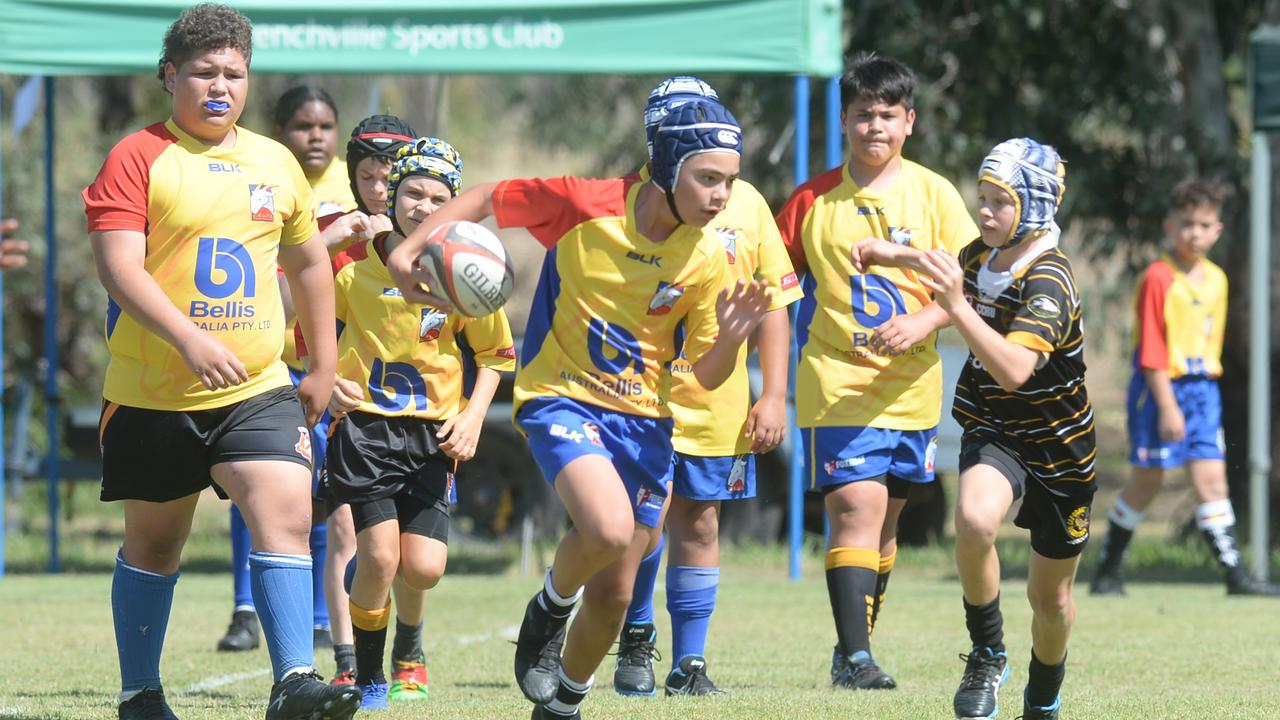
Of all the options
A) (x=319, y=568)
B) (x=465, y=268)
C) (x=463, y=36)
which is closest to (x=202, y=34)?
(x=465, y=268)

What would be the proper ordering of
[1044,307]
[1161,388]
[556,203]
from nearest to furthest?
[556,203] → [1044,307] → [1161,388]

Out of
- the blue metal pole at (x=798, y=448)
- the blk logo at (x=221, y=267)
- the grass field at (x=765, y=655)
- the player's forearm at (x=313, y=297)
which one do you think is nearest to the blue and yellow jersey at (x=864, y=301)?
the grass field at (x=765, y=655)

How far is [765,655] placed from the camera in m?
7.88

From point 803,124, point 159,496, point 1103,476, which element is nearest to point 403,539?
point 159,496

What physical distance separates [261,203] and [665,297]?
49.5 inches

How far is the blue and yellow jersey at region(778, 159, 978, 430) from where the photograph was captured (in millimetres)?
6789

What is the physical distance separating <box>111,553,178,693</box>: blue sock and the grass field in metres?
0.35

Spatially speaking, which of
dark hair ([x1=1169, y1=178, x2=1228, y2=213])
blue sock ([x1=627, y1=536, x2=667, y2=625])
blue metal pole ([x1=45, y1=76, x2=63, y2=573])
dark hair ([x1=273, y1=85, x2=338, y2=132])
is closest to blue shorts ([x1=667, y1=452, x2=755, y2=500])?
blue sock ([x1=627, y1=536, x2=667, y2=625])

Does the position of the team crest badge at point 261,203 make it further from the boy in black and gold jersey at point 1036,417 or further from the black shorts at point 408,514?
the boy in black and gold jersey at point 1036,417

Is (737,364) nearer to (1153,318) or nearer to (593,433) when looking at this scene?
(593,433)

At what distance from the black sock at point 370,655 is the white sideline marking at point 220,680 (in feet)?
2.80

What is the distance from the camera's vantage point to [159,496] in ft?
17.1

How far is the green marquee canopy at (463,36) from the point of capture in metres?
11.0

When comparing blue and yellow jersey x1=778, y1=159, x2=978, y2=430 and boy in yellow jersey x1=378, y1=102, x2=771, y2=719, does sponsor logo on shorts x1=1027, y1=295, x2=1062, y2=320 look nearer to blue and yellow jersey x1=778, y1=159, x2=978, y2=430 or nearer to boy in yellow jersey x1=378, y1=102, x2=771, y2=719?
boy in yellow jersey x1=378, y1=102, x2=771, y2=719
